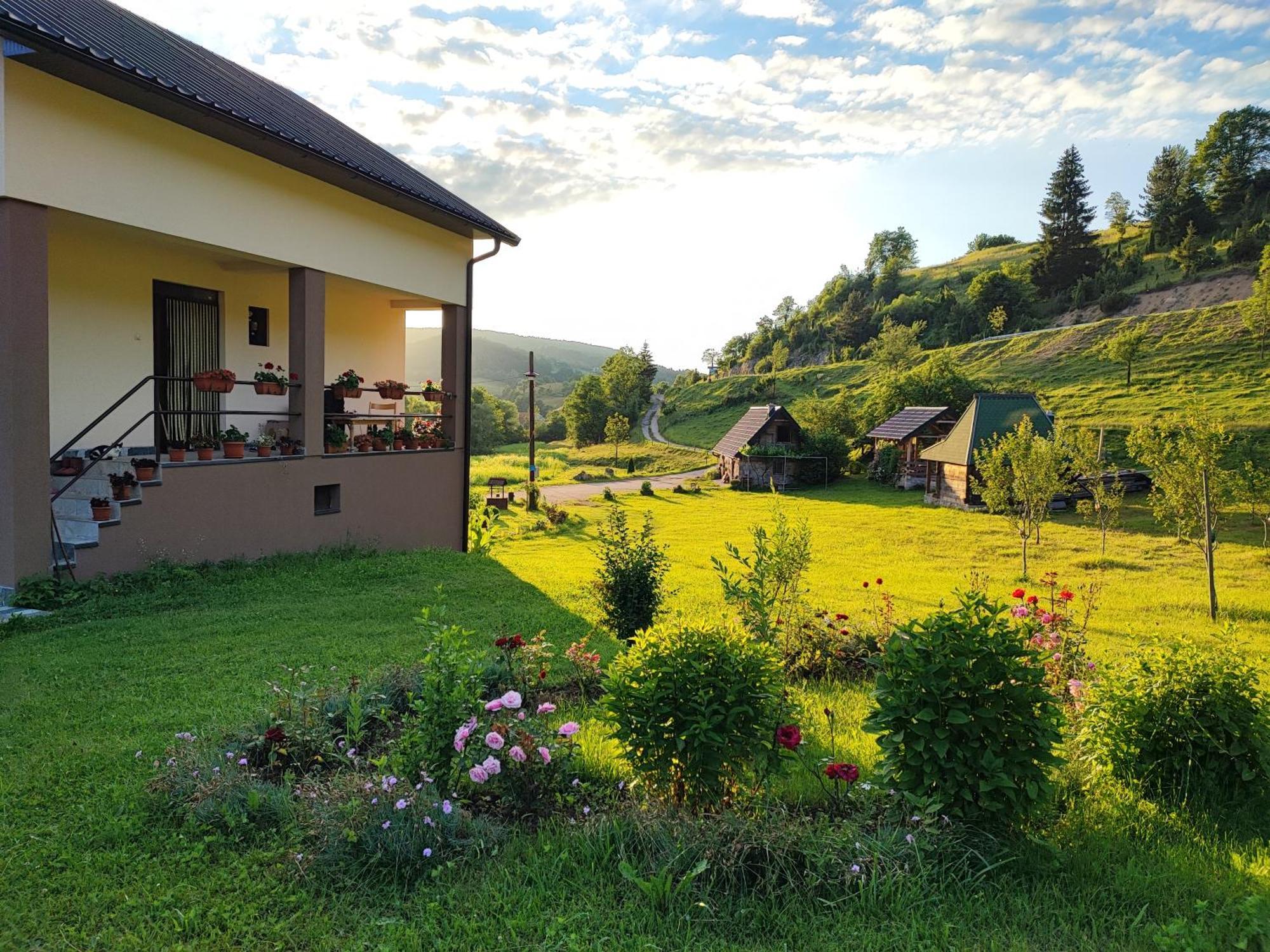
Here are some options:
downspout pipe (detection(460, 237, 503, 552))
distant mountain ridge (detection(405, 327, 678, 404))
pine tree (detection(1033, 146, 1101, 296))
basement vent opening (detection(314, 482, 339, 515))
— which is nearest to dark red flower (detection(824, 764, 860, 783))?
basement vent opening (detection(314, 482, 339, 515))

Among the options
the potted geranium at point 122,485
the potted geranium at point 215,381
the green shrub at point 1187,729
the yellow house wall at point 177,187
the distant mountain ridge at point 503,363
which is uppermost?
the distant mountain ridge at point 503,363

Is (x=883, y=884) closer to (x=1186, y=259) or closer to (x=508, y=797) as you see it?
(x=508, y=797)

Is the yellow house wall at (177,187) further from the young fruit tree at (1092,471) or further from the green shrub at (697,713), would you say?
the young fruit tree at (1092,471)

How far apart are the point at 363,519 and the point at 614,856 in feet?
33.7

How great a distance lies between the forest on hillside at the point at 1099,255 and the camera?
6419 cm

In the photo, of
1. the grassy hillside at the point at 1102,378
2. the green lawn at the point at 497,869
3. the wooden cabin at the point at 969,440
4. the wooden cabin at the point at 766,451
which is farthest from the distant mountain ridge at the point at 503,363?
the green lawn at the point at 497,869

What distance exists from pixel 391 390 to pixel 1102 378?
42808 millimetres

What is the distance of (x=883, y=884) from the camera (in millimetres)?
2959

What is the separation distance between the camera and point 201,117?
355 inches

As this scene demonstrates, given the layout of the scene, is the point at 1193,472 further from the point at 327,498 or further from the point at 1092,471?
the point at 327,498

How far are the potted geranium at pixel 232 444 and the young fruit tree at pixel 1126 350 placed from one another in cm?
4314

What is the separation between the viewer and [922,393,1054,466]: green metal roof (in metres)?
28.3

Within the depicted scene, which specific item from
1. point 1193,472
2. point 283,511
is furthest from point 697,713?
point 1193,472

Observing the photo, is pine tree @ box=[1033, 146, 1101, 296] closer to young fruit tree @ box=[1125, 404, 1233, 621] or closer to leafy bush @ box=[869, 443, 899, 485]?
leafy bush @ box=[869, 443, 899, 485]
